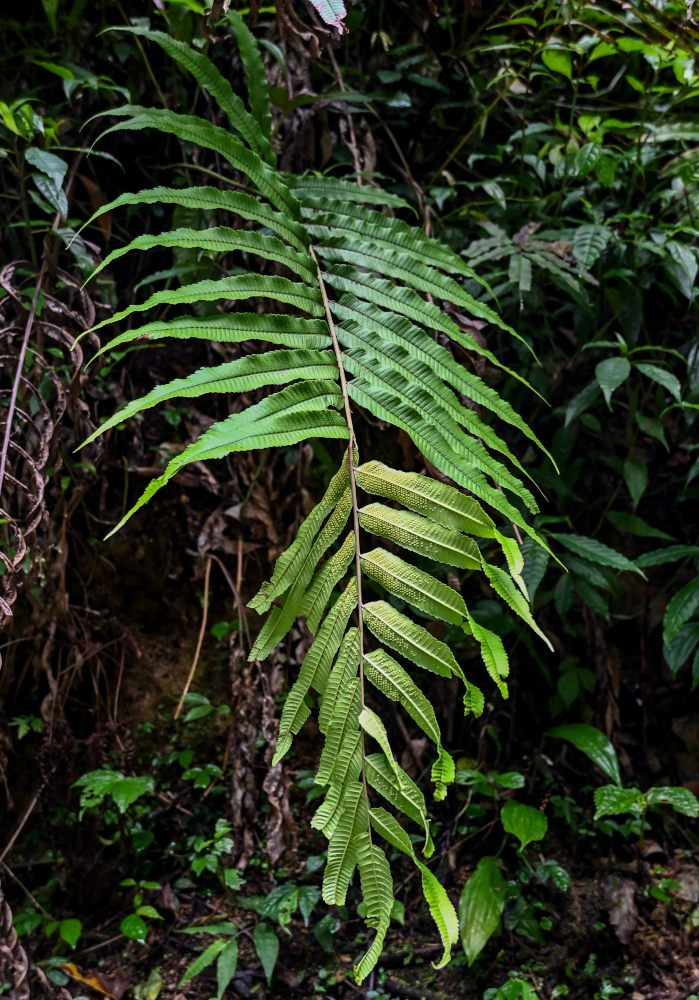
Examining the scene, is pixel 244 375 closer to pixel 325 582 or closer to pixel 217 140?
pixel 325 582

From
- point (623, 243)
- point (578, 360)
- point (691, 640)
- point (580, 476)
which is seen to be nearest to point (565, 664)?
point (691, 640)

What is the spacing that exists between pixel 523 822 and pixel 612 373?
40.0 inches

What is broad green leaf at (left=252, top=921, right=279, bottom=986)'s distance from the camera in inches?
68.4

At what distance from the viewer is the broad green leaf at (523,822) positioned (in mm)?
1750

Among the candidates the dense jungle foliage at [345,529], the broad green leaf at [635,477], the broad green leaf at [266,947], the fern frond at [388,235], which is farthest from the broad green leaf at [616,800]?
the fern frond at [388,235]

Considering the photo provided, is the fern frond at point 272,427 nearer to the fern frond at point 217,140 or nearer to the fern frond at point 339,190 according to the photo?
the fern frond at point 217,140

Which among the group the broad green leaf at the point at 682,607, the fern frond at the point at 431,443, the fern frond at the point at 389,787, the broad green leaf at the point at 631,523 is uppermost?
the fern frond at the point at 431,443

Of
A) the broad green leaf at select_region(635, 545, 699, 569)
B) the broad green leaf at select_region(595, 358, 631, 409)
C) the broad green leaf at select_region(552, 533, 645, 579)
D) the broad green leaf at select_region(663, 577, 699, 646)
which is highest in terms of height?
the broad green leaf at select_region(595, 358, 631, 409)

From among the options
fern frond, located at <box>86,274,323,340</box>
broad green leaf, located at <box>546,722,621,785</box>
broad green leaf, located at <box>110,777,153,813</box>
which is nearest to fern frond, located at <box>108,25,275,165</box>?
fern frond, located at <box>86,274,323,340</box>

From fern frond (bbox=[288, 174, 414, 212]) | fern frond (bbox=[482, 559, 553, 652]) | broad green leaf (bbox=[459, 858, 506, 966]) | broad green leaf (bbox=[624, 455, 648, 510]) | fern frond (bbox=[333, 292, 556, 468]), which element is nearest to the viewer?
fern frond (bbox=[482, 559, 553, 652])

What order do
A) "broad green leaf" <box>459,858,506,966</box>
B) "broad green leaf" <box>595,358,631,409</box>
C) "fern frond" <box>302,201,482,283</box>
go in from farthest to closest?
"broad green leaf" <box>459,858,506,966</box> < "broad green leaf" <box>595,358,631,409</box> < "fern frond" <box>302,201,482,283</box>

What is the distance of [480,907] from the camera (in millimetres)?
1765

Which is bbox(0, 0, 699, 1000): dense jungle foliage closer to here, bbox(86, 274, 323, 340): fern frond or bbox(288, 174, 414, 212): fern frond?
bbox(288, 174, 414, 212): fern frond

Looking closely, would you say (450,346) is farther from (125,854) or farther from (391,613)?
(125,854)
